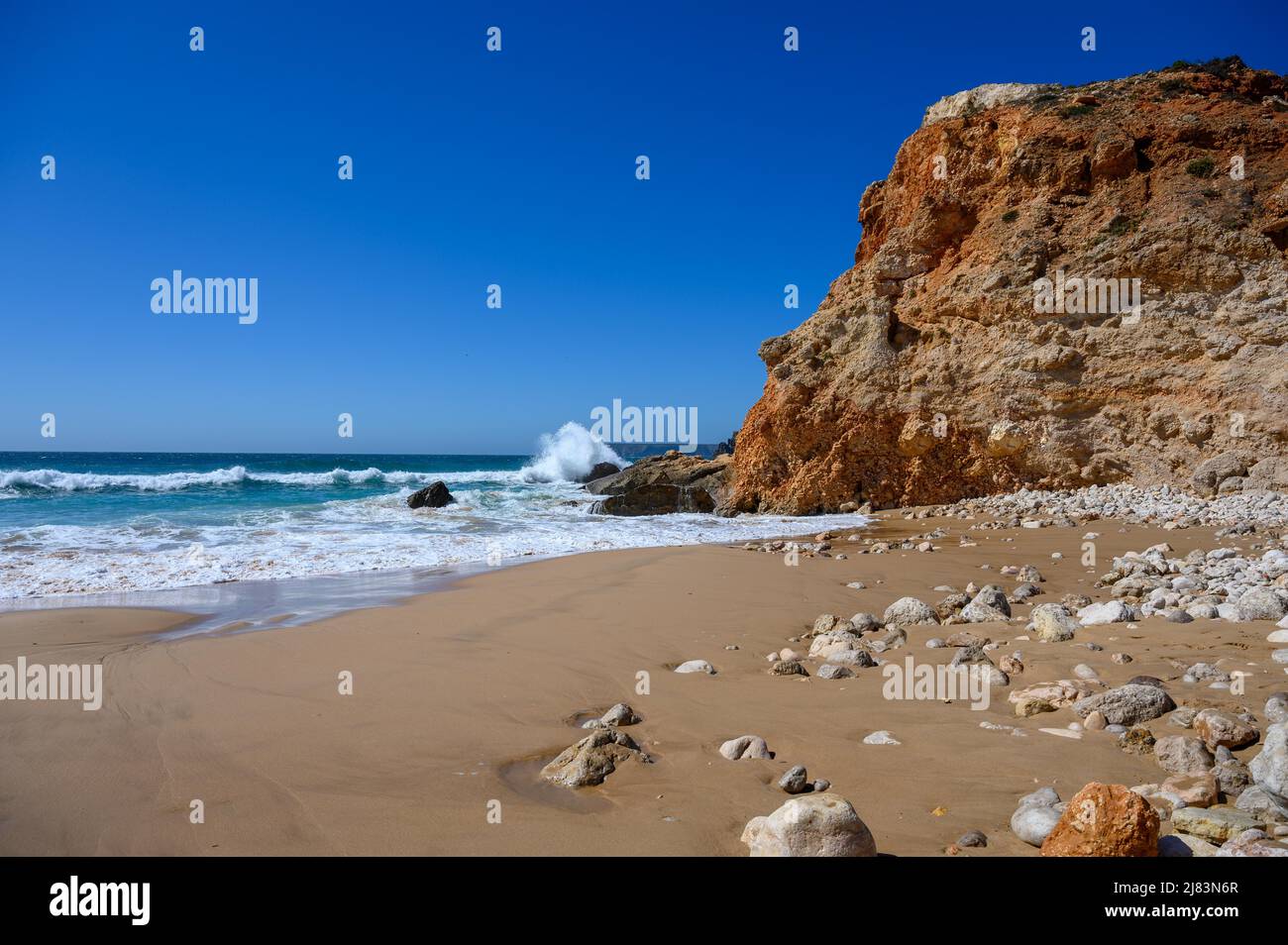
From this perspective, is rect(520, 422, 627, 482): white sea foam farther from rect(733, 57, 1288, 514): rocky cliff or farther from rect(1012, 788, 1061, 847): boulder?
rect(1012, 788, 1061, 847): boulder

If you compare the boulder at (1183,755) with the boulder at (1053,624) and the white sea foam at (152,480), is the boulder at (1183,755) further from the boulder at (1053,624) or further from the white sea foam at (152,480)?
the white sea foam at (152,480)

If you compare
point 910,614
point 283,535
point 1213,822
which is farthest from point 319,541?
point 1213,822

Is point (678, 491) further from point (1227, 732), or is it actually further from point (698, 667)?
point (1227, 732)

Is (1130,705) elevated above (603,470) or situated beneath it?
situated beneath

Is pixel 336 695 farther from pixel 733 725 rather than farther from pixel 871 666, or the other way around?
pixel 871 666

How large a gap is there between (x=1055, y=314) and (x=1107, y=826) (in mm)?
15892

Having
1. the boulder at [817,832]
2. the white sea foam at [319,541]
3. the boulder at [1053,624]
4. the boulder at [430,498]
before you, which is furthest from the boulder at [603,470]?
the boulder at [817,832]

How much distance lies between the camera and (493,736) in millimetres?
3518

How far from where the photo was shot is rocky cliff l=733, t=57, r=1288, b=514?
Answer: 13.4m

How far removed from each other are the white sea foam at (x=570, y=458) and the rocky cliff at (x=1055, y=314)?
19388 millimetres

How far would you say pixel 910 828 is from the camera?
2.32 m
